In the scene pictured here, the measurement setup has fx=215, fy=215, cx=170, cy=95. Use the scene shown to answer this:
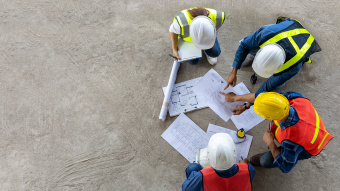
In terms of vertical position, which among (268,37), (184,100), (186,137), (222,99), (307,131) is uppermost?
(268,37)

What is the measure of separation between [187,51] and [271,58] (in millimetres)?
985

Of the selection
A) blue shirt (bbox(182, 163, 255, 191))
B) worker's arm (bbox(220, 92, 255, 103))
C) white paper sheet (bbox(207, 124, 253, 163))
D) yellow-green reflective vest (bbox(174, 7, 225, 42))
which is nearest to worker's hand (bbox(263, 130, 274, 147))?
blue shirt (bbox(182, 163, 255, 191))

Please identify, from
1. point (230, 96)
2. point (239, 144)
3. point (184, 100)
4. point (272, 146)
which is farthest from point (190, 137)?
point (272, 146)

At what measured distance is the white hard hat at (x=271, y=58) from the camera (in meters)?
1.79

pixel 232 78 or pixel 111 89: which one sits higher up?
pixel 232 78

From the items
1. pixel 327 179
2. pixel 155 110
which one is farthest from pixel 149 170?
pixel 327 179

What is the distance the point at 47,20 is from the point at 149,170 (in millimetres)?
2554

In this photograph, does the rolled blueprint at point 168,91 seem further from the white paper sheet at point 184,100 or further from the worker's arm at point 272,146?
the worker's arm at point 272,146

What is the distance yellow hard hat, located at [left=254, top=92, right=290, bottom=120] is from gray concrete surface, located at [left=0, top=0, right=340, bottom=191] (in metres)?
0.95

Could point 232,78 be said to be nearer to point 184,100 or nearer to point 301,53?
point 184,100

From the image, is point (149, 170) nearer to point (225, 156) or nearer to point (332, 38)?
point (225, 156)

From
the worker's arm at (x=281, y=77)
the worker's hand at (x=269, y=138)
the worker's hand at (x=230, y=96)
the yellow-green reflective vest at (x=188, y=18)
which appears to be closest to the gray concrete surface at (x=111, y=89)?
the worker's hand at (x=230, y=96)

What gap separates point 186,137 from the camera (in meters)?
2.60

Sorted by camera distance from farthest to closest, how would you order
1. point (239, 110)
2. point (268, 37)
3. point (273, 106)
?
point (239, 110) → point (268, 37) → point (273, 106)
